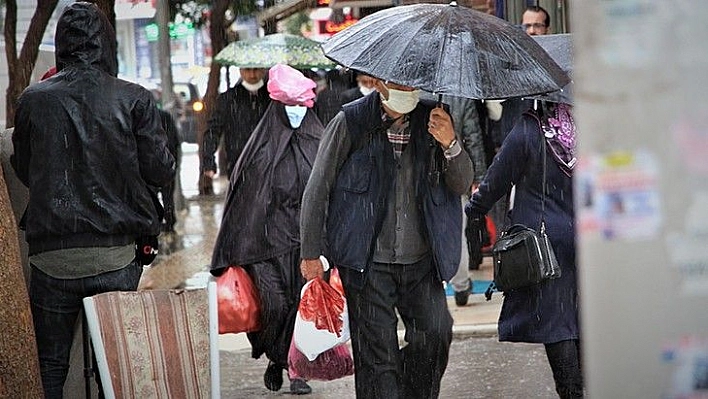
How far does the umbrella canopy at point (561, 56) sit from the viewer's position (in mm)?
5559

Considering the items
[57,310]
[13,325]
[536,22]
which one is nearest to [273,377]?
[57,310]

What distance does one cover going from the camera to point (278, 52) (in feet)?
39.9

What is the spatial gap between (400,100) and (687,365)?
3622 millimetres

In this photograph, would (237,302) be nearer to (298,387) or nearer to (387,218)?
(298,387)

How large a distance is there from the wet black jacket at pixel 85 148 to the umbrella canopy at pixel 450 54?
2.97 feet

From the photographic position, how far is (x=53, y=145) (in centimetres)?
521

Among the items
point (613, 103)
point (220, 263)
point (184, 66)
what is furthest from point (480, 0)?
point (184, 66)

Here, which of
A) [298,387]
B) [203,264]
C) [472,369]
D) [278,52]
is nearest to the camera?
[298,387]

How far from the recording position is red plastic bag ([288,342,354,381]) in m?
6.65

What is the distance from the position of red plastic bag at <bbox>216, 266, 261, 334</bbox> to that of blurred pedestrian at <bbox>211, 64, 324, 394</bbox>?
0.04m

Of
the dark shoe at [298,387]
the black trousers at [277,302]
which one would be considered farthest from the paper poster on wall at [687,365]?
the dark shoe at [298,387]

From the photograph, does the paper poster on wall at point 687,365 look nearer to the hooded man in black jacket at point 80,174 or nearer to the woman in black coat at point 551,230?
the woman in black coat at point 551,230

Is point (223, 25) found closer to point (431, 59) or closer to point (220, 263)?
point (220, 263)

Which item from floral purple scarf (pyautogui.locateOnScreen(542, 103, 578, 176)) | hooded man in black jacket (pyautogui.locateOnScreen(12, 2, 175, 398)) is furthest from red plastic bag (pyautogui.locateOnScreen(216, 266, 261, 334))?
floral purple scarf (pyautogui.locateOnScreen(542, 103, 578, 176))
